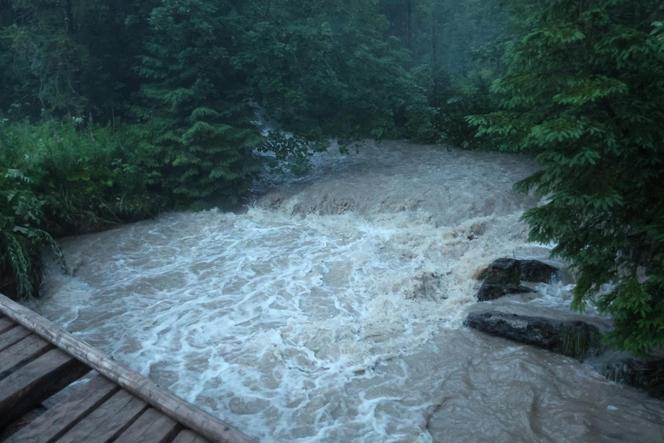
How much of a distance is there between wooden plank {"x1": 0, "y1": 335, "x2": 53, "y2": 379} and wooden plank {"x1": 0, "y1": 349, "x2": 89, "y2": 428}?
2.9 inches

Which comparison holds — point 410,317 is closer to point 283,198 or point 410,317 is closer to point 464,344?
point 464,344

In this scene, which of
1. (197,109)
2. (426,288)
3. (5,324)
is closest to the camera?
(5,324)

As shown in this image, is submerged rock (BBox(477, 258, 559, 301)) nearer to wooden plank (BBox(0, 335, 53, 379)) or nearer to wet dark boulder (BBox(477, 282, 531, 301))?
wet dark boulder (BBox(477, 282, 531, 301))

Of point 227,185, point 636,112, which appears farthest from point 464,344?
point 227,185

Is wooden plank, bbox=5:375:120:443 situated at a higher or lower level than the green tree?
lower

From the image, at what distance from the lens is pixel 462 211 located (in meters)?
10.6

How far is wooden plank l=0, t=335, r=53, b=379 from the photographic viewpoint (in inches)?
139

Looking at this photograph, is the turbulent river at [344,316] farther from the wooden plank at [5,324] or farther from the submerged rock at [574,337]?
the wooden plank at [5,324]

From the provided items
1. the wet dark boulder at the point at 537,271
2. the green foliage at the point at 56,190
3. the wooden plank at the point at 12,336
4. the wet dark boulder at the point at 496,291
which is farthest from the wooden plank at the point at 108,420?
the wet dark boulder at the point at 537,271

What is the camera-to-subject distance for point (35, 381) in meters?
3.34

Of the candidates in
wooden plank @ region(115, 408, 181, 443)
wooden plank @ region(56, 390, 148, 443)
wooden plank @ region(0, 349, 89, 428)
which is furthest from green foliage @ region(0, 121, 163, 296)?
wooden plank @ region(115, 408, 181, 443)

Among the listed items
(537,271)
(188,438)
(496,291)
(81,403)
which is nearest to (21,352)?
(81,403)

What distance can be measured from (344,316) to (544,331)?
2778 millimetres

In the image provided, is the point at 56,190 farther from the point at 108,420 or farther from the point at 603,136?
the point at 603,136
